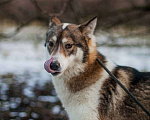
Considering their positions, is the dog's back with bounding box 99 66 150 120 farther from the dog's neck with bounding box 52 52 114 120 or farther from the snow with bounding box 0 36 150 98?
the snow with bounding box 0 36 150 98

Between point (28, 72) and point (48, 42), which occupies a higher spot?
point (48, 42)

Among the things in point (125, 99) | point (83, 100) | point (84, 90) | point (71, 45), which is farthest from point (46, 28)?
point (125, 99)

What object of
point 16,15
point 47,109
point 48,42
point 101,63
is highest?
point 16,15

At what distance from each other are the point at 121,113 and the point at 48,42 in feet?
4.31

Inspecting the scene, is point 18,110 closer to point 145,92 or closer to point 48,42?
point 48,42

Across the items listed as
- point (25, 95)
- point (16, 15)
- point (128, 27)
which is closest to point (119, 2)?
point (128, 27)

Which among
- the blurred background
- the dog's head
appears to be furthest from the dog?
the blurred background

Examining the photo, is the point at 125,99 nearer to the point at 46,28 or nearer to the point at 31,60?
the point at 46,28

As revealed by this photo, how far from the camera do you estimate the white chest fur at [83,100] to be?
9.18ft

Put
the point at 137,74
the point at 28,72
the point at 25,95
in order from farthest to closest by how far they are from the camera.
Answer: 1. the point at 28,72
2. the point at 25,95
3. the point at 137,74

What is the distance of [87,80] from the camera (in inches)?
120

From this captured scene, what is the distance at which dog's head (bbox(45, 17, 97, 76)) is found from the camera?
9.56 feet

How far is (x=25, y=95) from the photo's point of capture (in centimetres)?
553

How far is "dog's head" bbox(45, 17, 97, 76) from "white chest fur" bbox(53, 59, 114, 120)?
0.99 ft
